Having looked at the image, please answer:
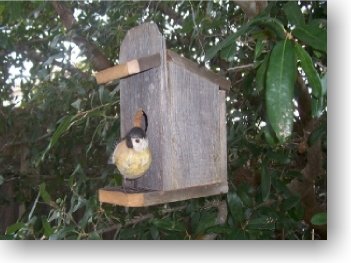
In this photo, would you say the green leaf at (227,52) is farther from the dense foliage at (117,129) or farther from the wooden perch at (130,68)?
the wooden perch at (130,68)

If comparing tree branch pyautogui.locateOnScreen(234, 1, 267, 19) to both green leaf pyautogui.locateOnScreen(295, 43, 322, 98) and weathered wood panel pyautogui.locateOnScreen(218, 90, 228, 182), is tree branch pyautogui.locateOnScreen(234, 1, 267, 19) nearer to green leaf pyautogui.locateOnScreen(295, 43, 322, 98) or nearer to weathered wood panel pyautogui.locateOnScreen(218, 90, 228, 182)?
weathered wood panel pyautogui.locateOnScreen(218, 90, 228, 182)

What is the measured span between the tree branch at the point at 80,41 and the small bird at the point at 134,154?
51cm

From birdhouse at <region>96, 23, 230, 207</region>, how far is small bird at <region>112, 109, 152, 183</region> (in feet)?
0.11

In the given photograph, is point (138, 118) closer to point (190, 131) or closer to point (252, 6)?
point (190, 131)

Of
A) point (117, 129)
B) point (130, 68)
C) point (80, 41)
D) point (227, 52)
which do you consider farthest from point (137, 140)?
point (80, 41)

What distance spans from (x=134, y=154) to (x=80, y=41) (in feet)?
1.81

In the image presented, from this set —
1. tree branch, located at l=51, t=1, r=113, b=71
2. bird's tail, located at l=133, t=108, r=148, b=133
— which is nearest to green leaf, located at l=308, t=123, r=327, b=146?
bird's tail, located at l=133, t=108, r=148, b=133

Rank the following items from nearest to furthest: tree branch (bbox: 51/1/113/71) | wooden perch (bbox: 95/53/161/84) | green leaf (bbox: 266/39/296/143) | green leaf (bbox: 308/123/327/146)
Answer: green leaf (bbox: 266/39/296/143) → wooden perch (bbox: 95/53/161/84) → green leaf (bbox: 308/123/327/146) → tree branch (bbox: 51/1/113/71)

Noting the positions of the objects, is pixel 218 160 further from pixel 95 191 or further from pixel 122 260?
pixel 95 191

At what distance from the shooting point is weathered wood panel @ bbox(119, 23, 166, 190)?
0.77 m

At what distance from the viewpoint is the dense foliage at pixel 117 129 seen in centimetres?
95

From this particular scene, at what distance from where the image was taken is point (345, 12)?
878mm

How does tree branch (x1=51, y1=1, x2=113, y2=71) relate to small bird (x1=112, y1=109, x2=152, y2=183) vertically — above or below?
above

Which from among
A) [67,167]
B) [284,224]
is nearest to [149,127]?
[284,224]
